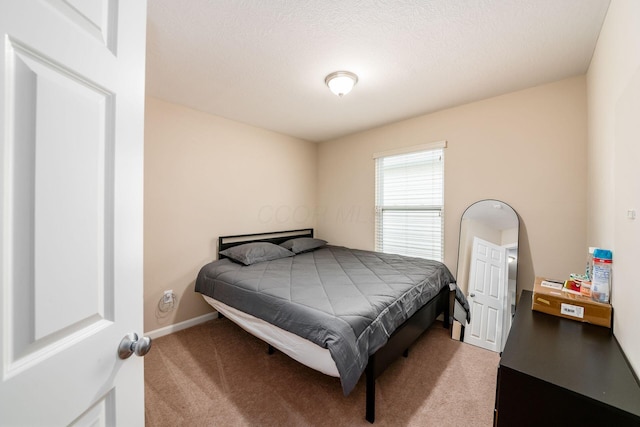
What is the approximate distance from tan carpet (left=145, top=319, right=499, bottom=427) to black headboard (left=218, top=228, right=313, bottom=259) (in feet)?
3.74

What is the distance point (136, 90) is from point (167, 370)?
7.16ft

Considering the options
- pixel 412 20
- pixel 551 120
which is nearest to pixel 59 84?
pixel 412 20

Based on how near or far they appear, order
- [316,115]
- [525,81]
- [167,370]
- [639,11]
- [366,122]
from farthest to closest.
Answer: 1. [366,122]
2. [316,115]
3. [525,81]
4. [167,370]
5. [639,11]

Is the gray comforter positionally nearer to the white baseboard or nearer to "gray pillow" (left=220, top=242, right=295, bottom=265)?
"gray pillow" (left=220, top=242, right=295, bottom=265)

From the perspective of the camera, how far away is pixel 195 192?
287 centimetres

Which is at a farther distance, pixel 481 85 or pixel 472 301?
pixel 472 301

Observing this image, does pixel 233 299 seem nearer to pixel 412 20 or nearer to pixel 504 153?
pixel 412 20

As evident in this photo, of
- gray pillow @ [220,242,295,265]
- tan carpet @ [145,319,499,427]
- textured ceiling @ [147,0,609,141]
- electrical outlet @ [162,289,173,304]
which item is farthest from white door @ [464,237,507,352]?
electrical outlet @ [162,289,173,304]

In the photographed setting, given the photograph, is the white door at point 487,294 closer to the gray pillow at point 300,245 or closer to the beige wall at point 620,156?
the beige wall at point 620,156

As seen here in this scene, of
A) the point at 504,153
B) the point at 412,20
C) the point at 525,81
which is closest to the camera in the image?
the point at 412,20

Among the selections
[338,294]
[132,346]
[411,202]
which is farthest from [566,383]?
[411,202]

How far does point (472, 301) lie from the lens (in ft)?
8.29

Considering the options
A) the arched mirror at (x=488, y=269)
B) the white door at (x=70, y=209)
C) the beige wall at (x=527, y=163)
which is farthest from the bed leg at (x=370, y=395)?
the beige wall at (x=527, y=163)

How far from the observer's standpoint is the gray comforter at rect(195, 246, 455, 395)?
1455mm
